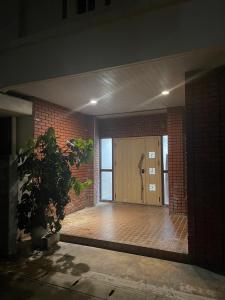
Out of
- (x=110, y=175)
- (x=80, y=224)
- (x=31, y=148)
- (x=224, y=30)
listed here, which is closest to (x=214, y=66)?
(x=224, y=30)

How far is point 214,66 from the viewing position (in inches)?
118

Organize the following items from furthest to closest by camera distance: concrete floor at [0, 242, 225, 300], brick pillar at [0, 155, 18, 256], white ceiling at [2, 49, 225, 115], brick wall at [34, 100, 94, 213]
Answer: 1. brick wall at [34, 100, 94, 213]
2. brick pillar at [0, 155, 18, 256]
3. white ceiling at [2, 49, 225, 115]
4. concrete floor at [0, 242, 225, 300]

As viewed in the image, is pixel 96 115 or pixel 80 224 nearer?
pixel 80 224

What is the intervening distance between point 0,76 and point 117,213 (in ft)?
12.7

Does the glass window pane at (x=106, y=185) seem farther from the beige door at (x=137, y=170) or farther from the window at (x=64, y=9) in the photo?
the window at (x=64, y=9)

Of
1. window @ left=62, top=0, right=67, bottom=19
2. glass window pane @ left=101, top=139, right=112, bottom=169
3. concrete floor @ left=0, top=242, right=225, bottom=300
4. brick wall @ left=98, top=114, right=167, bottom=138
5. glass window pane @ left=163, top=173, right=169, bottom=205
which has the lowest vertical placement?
concrete floor @ left=0, top=242, right=225, bottom=300

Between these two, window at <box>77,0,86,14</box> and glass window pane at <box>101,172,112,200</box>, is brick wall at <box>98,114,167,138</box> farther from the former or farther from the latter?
Answer: window at <box>77,0,86,14</box>

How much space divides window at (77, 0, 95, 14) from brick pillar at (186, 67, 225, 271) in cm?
174

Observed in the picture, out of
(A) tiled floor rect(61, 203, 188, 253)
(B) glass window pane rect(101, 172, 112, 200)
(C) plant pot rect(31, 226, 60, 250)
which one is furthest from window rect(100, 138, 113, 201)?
(C) plant pot rect(31, 226, 60, 250)

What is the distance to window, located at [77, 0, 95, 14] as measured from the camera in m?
3.30

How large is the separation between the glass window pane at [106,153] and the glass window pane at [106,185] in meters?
0.25

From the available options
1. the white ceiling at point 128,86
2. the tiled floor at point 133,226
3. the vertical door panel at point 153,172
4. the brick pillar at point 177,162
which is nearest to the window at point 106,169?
the tiled floor at point 133,226

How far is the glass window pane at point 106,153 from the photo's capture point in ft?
23.1

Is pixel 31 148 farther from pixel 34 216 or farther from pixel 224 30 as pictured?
pixel 224 30
